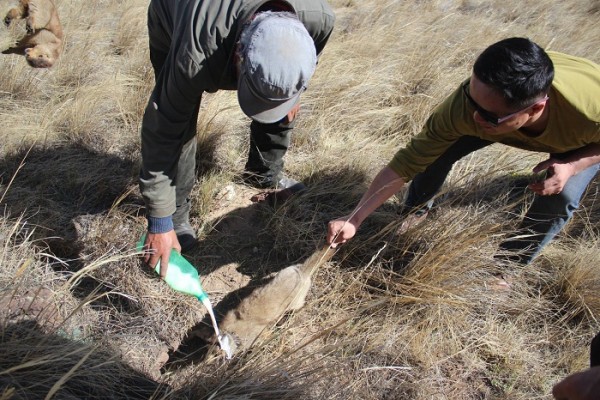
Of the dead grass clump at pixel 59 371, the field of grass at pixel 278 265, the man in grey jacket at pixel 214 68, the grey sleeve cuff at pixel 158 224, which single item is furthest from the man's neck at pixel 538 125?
the dead grass clump at pixel 59 371

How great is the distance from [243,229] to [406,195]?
0.99 meters

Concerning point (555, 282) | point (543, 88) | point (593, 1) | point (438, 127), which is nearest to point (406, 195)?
point (438, 127)

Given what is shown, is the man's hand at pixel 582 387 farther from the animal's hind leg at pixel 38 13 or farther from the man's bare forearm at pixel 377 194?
the animal's hind leg at pixel 38 13

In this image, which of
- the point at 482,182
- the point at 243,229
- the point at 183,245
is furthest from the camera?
the point at 482,182

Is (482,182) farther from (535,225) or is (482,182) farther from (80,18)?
(80,18)

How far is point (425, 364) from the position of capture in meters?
1.92

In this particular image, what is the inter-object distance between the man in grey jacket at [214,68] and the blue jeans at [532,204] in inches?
37.8

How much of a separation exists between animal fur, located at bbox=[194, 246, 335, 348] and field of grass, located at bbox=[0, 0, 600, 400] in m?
0.06

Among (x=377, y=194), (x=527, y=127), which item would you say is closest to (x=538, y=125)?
(x=527, y=127)

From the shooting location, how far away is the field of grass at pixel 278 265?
1.61m

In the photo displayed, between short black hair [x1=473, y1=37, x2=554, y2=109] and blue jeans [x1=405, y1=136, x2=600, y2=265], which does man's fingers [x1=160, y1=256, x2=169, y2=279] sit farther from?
short black hair [x1=473, y1=37, x2=554, y2=109]

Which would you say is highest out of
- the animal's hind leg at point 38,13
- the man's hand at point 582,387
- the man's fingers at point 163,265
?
the animal's hind leg at point 38,13

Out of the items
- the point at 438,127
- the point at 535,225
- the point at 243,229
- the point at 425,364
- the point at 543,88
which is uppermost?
Answer: the point at 543,88

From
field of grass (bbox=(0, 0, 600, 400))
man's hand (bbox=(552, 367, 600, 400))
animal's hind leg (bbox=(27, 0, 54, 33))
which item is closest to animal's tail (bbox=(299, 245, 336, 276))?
field of grass (bbox=(0, 0, 600, 400))
